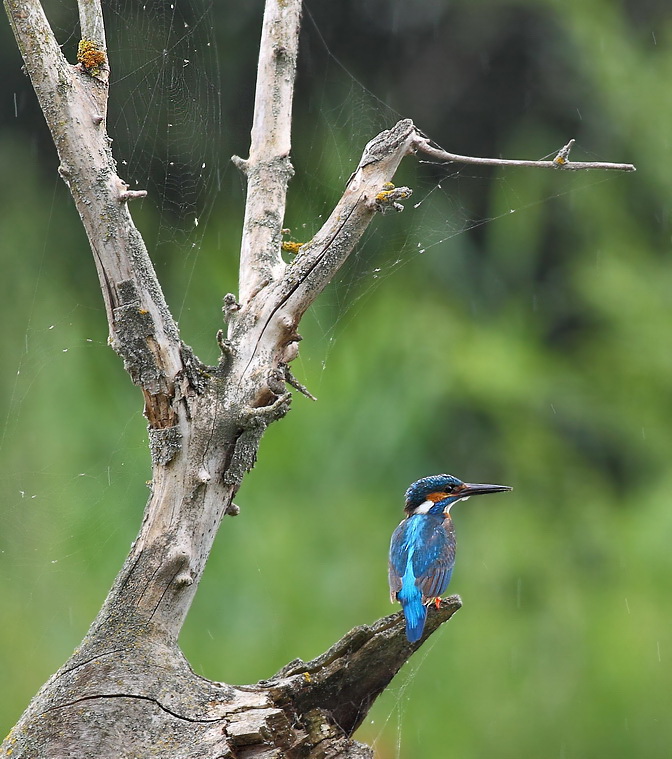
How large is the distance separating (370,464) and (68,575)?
1.49m

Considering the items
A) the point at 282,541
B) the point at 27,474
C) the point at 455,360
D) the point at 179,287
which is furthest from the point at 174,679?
the point at 455,360

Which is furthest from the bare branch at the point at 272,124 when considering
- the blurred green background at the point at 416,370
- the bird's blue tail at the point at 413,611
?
the bird's blue tail at the point at 413,611

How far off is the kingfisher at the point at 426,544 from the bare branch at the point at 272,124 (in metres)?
0.75

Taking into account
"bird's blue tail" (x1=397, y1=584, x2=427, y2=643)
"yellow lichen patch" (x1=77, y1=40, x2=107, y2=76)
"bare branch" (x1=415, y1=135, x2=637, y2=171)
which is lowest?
"bird's blue tail" (x1=397, y1=584, x2=427, y2=643)

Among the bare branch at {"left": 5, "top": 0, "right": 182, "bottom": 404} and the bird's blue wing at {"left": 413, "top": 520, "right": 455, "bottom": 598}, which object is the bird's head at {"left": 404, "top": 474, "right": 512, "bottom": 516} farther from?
the bare branch at {"left": 5, "top": 0, "right": 182, "bottom": 404}

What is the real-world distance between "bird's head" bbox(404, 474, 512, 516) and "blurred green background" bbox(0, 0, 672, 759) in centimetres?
56

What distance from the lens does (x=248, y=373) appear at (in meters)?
1.63

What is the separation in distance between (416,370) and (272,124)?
10.1 feet

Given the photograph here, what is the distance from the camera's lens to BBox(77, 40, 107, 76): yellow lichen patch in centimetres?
154

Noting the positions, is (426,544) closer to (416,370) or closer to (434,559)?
(434,559)

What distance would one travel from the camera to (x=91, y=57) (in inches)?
60.6

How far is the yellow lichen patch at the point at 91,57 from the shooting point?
154 cm

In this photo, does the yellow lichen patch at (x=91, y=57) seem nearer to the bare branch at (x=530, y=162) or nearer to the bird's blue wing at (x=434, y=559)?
the bare branch at (x=530, y=162)

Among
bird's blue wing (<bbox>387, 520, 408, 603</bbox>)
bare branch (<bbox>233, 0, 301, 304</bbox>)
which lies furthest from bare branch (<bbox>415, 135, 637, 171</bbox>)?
bird's blue wing (<bbox>387, 520, 408, 603</bbox>)
